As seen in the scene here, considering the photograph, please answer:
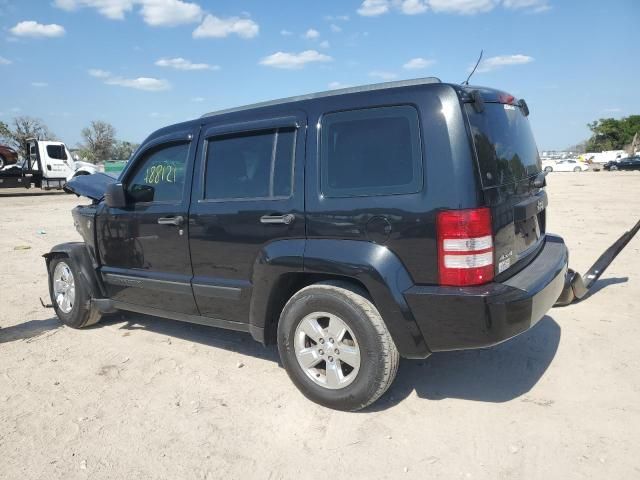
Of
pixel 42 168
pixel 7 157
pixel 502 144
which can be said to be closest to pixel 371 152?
pixel 502 144

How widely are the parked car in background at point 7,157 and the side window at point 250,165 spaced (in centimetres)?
2478

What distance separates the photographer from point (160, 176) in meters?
4.11

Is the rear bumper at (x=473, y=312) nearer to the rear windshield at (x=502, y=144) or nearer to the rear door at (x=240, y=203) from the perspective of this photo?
the rear windshield at (x=502, y=144)

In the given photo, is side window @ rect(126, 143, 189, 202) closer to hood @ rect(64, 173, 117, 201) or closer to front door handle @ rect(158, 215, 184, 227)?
front door handle @ rect(158, 215, 184, 227)

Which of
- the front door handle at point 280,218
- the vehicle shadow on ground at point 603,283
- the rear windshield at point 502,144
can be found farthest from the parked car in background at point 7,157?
the rear windshield at point 502,144

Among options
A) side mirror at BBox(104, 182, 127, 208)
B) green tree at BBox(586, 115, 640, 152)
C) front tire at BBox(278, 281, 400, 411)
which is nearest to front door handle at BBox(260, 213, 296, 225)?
front tire at BBox(278, 281, 400, 411)

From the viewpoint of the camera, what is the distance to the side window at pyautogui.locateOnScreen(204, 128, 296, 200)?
3.32 meters

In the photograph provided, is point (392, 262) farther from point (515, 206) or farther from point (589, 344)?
point (589, 344)

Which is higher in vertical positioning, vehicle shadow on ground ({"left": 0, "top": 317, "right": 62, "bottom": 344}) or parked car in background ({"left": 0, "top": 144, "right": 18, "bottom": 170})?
parked car in background ({"left": 0, "top": 144, "right": 18, "bottom": 170})

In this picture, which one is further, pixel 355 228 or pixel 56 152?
pixel 56 152

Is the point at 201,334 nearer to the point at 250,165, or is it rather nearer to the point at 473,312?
the point at 250,165

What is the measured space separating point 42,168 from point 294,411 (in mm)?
25650

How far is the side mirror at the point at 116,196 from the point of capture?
411 centimetres

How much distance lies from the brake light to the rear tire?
11.6 feet
